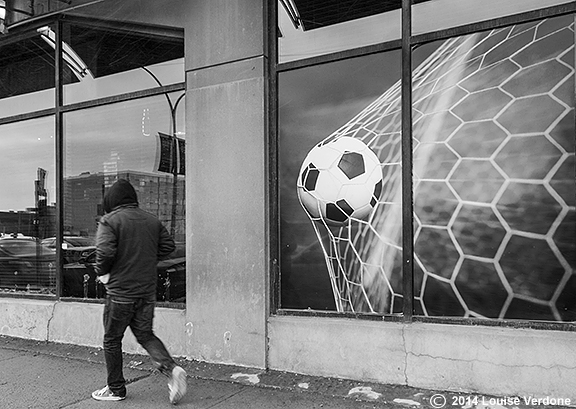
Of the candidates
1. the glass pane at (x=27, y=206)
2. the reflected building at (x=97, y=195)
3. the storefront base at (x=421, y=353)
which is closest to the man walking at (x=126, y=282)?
Answer: the storefront base at (x=421, y=353)

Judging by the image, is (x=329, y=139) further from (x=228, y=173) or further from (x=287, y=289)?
(x=287, y=289)

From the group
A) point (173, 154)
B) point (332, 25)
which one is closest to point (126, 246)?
point (173, 154)

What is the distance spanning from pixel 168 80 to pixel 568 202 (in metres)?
4.39

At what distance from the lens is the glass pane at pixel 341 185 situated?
475cm

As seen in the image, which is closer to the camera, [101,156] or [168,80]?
[168,80]

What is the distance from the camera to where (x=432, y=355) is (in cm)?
429

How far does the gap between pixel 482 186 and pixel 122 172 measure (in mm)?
4310

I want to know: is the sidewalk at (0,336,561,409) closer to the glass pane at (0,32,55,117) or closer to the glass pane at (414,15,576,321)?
the glass pane at (414,15,576,321)

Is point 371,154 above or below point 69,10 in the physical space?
below

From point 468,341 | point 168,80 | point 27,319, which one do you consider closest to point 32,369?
point 27,319

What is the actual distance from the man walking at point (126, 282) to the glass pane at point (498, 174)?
233cm

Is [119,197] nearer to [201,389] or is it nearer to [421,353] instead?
[201,389]

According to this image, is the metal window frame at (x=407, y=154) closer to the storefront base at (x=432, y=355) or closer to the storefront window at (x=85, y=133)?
the storefront base at (x=432, y=355)

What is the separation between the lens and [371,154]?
4852 millimetres
